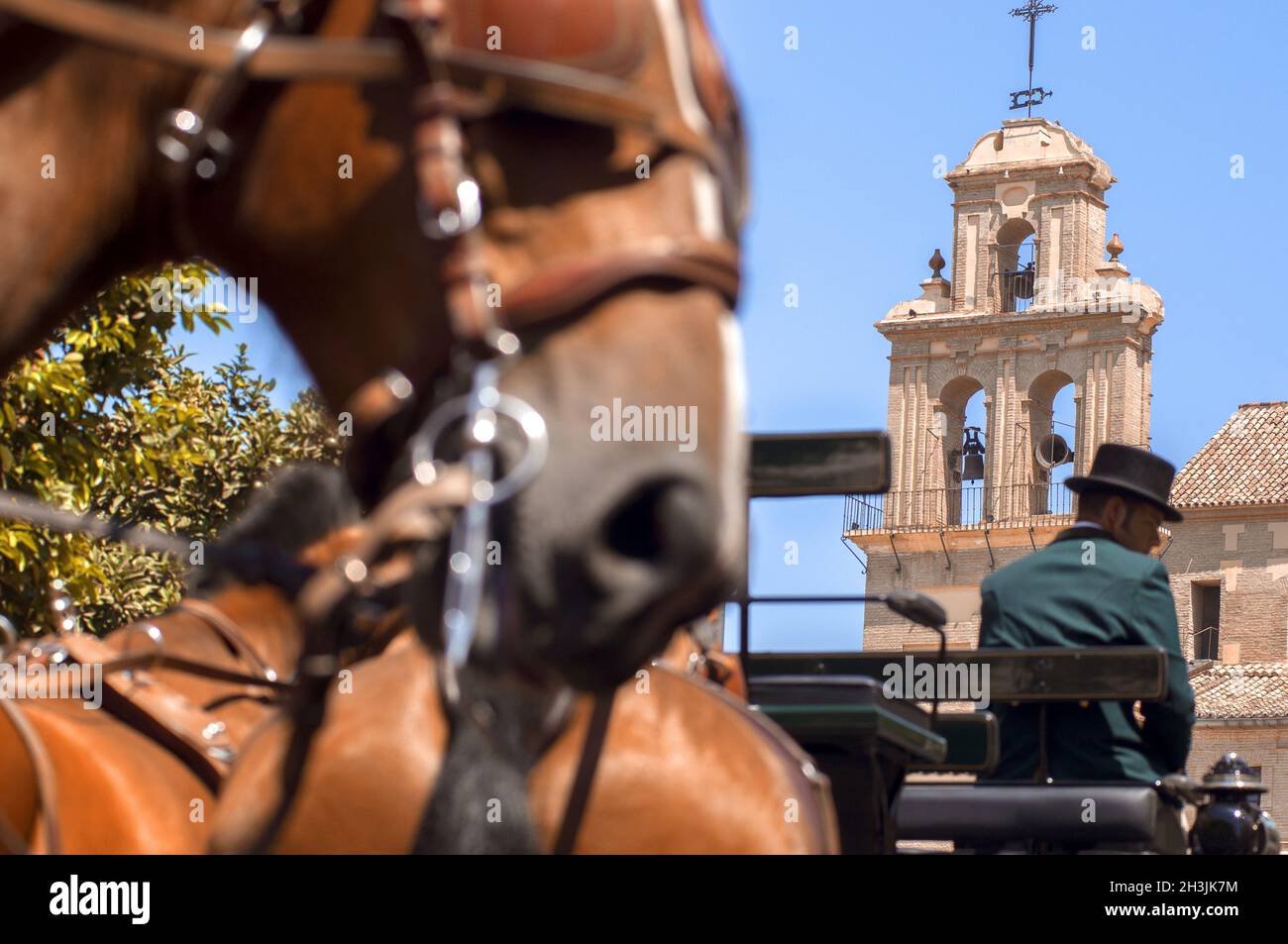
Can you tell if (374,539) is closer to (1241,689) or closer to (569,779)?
(569,779)

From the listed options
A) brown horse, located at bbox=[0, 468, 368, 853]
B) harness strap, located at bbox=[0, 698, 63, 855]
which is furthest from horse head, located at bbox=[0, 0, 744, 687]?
harness strap, located at bbox=[0, 698, 63, 855]

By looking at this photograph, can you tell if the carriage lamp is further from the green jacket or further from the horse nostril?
the horse nostril

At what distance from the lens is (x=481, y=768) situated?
3.28 m

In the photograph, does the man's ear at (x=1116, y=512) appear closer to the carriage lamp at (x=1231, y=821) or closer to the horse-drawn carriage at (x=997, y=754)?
the horse-drawn carriage at (x=997, y=754)

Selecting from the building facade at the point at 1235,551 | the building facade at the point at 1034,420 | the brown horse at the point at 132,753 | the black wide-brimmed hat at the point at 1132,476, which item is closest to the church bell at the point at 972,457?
the building facade at the point at 1034,420

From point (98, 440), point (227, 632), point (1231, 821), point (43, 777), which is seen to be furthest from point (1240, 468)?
point (43, 777)

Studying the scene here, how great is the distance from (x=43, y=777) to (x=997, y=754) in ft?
12.0

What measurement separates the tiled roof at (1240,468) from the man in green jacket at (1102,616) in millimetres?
46194

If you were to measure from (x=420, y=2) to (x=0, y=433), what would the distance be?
662 centimetres

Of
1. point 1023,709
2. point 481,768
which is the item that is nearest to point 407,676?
point 481,768

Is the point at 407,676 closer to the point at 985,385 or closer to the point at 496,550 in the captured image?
the point at 496,550

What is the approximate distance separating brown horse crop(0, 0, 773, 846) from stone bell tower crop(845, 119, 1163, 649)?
171ft

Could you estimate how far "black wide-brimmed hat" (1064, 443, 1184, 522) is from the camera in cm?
709

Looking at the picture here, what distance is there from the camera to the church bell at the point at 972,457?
55.5m
